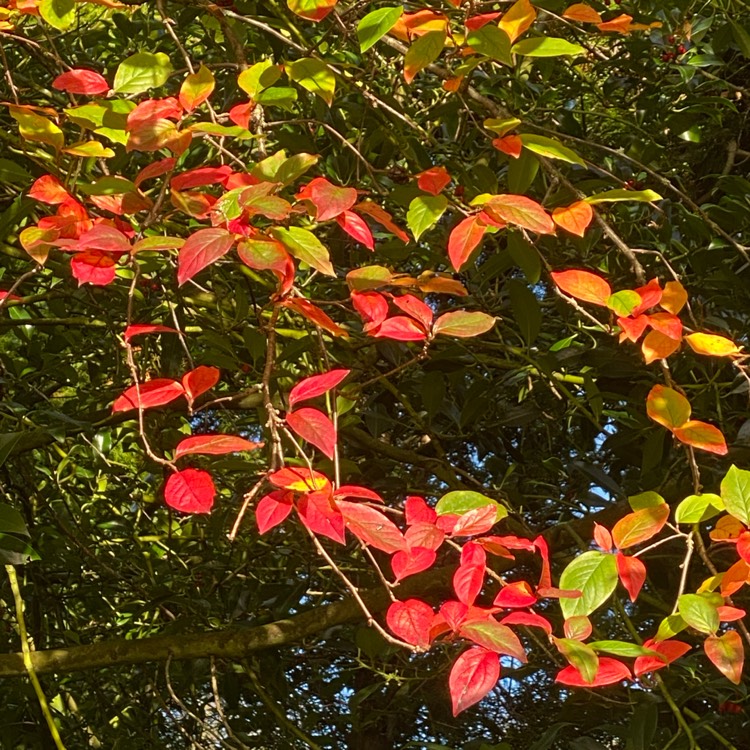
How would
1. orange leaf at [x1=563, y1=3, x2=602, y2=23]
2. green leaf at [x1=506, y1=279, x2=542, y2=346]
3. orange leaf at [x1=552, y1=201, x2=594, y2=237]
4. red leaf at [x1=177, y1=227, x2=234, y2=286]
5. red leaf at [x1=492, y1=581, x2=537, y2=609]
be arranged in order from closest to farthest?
red leaf at [x1=177, y1=227, x2=234, y2=286], red leaf at [x1=492, y1=581, x2=537, y2=609], orange leaf at [x1=552, y1=201, x2=594, y2=237], orange leaf at [x1=563, y1=3, x2=602, y2=23], green leaf at [x1=506, y1=279, x2=542, y2=346]

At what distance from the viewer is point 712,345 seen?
0.93m

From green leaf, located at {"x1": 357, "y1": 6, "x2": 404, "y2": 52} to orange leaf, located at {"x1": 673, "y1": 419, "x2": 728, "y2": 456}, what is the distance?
1.48 feet

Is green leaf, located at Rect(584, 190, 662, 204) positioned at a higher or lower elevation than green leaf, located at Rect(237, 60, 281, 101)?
lower

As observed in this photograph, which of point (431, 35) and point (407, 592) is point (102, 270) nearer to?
point (431, 35)

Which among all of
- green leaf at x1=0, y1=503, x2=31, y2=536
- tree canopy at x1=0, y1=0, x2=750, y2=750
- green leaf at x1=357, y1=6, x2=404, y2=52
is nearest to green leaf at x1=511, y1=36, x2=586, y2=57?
tree canopy at x1=0, y1=0, x2=750, y2=750

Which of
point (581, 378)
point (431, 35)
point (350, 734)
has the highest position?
point (431, 35)

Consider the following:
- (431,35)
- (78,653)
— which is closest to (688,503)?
(431,35)

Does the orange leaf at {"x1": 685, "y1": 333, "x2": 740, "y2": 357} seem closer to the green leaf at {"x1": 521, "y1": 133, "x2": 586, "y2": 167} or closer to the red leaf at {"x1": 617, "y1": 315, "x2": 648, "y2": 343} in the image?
the red leaf at {"x1": 617, "y1": 315, "x2": 648, "y2": 343}

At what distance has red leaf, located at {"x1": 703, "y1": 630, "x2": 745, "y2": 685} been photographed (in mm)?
831

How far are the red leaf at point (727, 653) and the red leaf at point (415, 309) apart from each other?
36 cm

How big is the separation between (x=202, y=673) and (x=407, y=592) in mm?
493

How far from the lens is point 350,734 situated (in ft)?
7.44

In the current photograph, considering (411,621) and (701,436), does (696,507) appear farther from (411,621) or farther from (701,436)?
(411,621)

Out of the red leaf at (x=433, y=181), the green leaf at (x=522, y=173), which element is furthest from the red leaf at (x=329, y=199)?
the green leaf at (x=522, y=173)
